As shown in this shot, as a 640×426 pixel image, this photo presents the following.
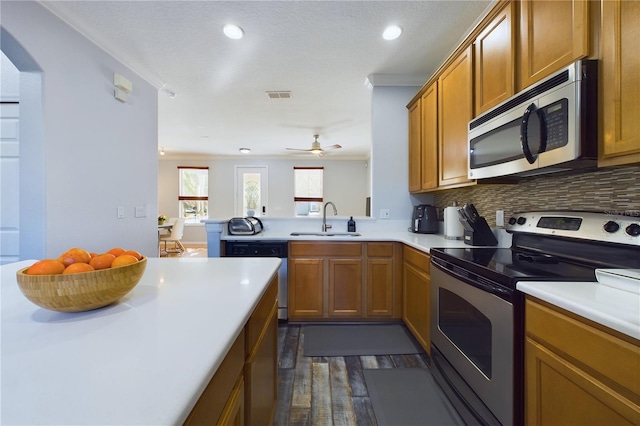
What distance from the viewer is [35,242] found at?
179 cm

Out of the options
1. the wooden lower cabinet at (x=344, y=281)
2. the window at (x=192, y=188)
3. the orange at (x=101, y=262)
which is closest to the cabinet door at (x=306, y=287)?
the wooden lower cabinet at (x=344, y=281)

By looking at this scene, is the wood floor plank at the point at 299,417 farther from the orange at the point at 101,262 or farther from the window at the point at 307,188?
the window at the point at 307,188

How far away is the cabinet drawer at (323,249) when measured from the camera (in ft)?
8.31

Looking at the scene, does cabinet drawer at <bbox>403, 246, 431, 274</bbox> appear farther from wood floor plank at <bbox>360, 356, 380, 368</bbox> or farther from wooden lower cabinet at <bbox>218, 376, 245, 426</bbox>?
wooden lower cabinet at <bbox>218, 376, 245, 426</bbox>

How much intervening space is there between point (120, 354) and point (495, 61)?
2.19 m

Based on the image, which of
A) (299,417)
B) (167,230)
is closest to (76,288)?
(299,417)

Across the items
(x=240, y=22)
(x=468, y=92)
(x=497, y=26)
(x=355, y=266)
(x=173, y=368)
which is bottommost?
(x=355, y=266)

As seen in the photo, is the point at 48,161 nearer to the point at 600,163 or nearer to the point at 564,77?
the point at 564,77

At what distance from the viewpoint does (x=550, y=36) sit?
124 centimetres

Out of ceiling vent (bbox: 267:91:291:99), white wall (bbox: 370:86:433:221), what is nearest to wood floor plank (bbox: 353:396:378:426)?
white wall (bbox: 370:86:433:221)

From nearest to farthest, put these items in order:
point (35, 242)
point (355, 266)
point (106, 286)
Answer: point (106, 286) < point (35, 242) < point (355, 266)

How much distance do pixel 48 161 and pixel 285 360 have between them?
2.22 meters

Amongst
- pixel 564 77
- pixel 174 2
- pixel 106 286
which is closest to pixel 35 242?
pixel 106 286

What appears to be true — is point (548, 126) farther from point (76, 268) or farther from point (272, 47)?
point (272, 47)
